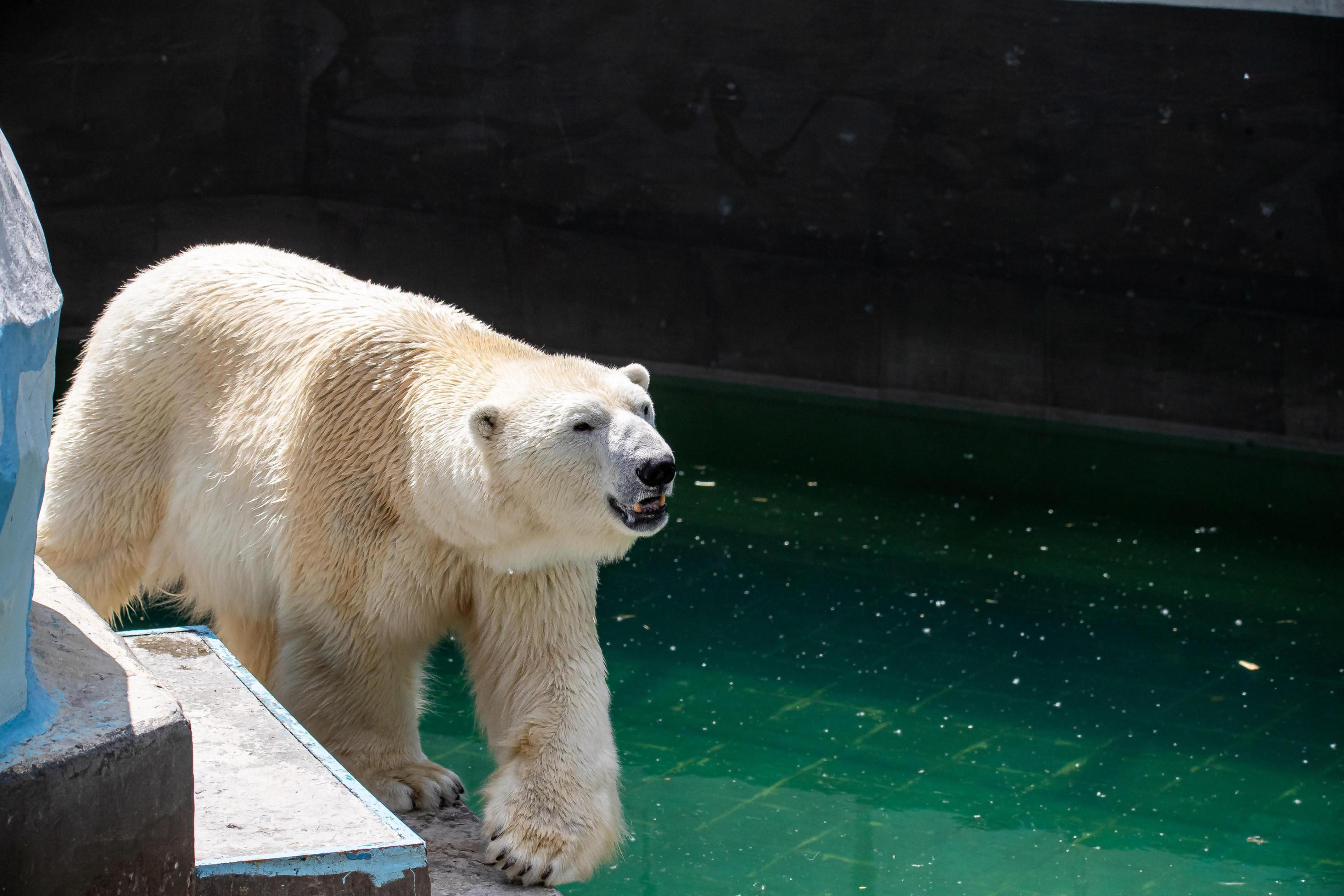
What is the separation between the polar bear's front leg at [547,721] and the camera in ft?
9.87

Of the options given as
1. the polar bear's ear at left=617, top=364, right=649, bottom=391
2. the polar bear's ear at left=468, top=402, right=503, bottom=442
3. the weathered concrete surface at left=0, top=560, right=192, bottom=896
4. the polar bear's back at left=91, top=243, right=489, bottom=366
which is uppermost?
the polar bear's back at left=91, top=243, right=489, bottom=366

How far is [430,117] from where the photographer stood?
9.60m

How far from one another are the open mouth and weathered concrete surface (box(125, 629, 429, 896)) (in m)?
0.70

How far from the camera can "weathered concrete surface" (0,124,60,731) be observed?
76.4 inches

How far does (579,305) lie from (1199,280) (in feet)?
11.8

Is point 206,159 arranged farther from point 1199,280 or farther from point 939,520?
point 1199,280

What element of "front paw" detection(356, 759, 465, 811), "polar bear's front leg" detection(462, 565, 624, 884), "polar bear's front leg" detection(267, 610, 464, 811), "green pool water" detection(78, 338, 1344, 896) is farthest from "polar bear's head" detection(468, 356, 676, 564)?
"green pool water" detection(78, 338, 1344, 896)

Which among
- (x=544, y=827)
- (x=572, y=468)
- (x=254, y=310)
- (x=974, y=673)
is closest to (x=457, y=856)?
(x=544, y=827)

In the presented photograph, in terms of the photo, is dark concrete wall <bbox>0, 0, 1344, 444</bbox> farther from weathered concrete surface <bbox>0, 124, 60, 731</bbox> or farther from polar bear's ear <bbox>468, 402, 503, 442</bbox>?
weathered concrete surface <bbox>0, 124, 60, 731</bbox>

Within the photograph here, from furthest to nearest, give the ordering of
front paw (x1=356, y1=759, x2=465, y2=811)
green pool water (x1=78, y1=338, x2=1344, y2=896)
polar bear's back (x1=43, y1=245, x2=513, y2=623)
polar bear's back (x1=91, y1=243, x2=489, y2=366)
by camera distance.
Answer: green pool water (x1=78, y1=338, x2=1344, y2=896) → polar bear's back (x1=91, y1=243, x2=489, y2=366) → polar bear's back (x1=43, y1=245, x2=513, y2=623) → front paw (x1=356, y1=759, x2=465, y2=811)

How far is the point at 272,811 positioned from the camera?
2.44 meters

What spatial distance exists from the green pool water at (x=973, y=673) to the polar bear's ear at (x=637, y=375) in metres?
1.48

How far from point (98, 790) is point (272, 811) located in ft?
1.58

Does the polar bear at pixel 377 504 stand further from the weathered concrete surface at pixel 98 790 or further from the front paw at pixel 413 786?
the weathered concrete surface at pixel 98 790
